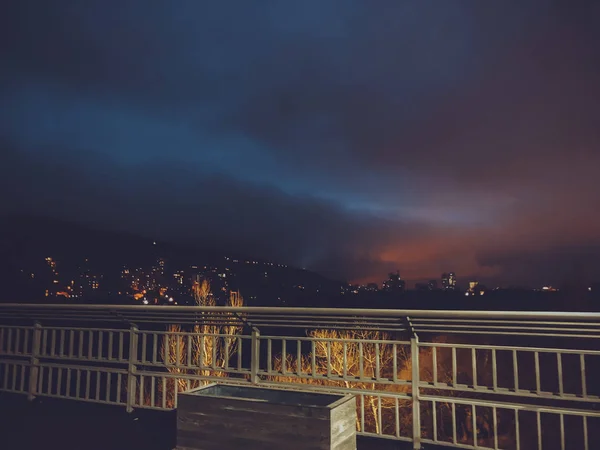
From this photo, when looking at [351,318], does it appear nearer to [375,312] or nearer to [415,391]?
[375,312]

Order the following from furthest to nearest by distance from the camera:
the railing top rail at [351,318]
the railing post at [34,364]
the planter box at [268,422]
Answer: the railing post at [34,364]
the railing top rail at [351,318]
the planter box at [268,422]

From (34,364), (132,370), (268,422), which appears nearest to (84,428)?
(132,370)

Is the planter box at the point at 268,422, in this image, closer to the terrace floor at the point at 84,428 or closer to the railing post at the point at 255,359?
the railing post at the point at 255,359

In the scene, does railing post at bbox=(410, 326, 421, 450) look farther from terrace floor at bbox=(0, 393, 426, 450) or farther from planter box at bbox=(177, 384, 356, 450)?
planter box at bbox=(177, 384, 356, 450)

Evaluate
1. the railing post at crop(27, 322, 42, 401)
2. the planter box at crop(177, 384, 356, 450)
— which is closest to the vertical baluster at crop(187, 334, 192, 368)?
the planter box at crop(177, 384, 356, 450)

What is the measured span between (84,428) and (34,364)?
1.41 m

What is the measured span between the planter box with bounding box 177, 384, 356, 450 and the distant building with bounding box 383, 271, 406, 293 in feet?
248

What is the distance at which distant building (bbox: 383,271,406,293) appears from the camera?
80744 millimetres

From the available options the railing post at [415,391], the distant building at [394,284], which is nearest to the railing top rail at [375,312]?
the railing post at [415,391]

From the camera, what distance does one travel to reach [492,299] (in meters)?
78.8

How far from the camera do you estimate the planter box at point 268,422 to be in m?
3.48

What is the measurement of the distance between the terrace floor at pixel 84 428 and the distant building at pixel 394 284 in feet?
243

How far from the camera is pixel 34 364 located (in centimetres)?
612

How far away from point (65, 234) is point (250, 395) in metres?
47.8
